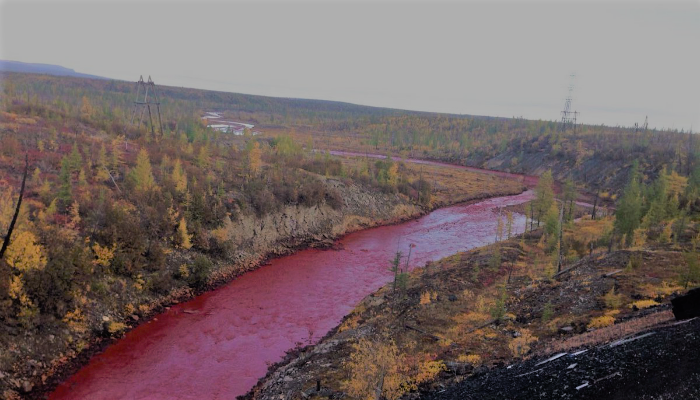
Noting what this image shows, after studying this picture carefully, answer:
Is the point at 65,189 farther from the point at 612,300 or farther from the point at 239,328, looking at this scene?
the point at 612,300

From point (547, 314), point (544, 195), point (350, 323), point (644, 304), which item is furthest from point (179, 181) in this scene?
point (544, 195)

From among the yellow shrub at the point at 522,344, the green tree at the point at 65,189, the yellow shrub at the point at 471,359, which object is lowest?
the yellow shrub at the point at 471,359

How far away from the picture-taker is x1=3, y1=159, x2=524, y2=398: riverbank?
78.3 feet

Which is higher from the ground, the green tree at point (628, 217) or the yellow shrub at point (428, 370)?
the green tree at point (628, 217)

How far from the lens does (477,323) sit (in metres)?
27.0

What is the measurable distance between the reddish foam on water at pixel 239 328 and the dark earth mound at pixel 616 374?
15.1 metres

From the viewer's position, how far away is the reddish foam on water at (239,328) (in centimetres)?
2481

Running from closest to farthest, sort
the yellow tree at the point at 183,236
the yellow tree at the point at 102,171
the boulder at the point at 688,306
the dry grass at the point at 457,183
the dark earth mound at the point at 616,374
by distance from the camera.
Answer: the dark earth mound at the point at 616,374 → the boulder at the point at 688,306 → the yellow tree at the point at 183,236 → the yellow tree at the point at 102,171 → the dry grass at the point at 457,183

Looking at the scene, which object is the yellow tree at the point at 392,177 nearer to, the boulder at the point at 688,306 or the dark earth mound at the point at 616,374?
the dark earth mound at the point at 616,374

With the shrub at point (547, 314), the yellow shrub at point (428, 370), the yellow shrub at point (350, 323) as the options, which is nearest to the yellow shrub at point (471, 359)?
the yellow shrub at point (428, 370)

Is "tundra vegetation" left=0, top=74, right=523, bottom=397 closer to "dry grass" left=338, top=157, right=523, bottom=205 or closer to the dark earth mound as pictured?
"dry grass" left=338, top=157, right=523, bottom=205

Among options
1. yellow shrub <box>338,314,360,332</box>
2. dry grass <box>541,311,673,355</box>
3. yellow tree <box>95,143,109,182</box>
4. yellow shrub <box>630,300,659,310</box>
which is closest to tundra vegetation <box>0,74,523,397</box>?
yellow tree <box>95,143,109,182</box>

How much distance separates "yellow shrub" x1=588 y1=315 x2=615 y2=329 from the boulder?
163 inches

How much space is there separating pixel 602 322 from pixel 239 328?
80.6 ft
